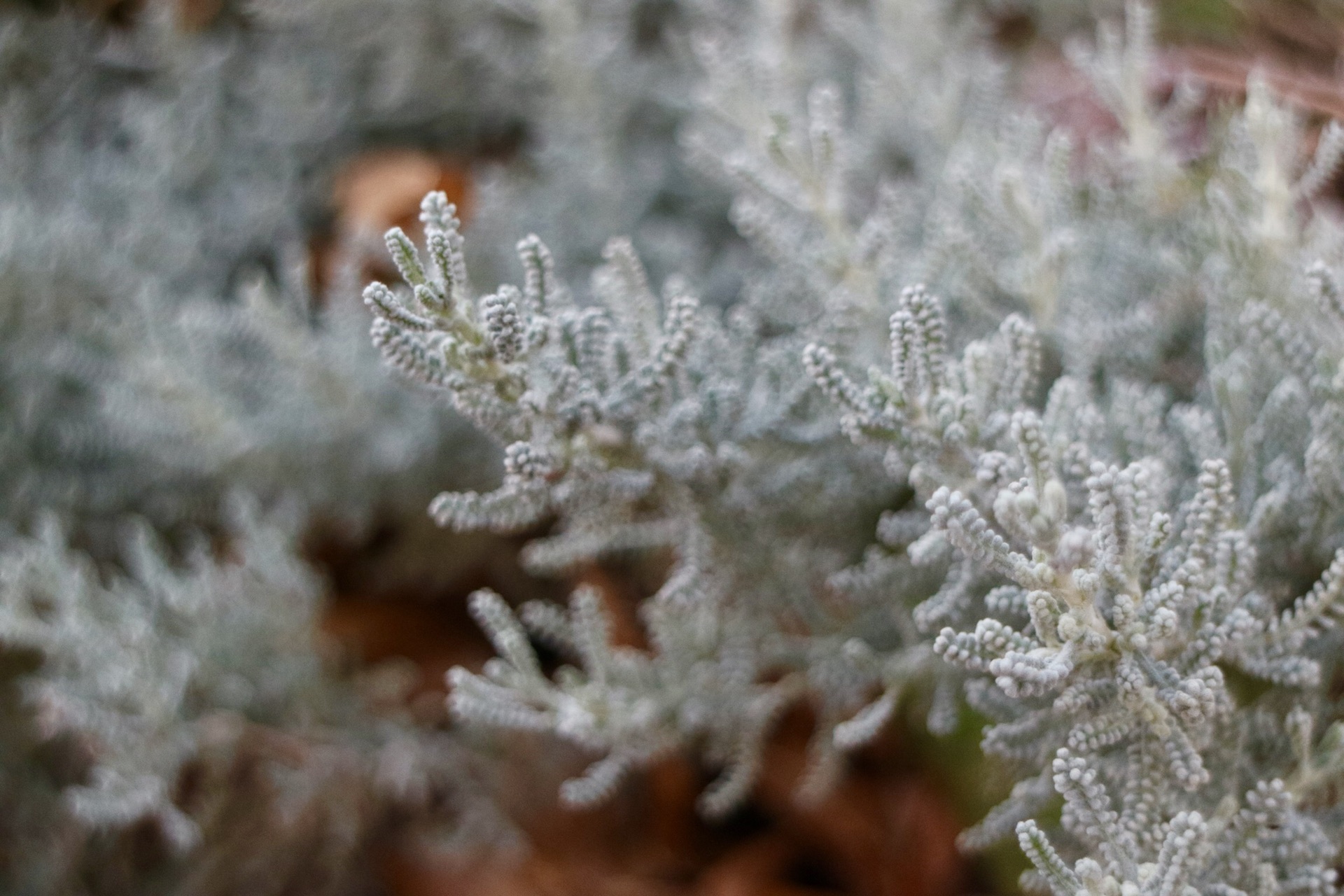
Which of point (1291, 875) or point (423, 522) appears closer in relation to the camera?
point (1291, 875)

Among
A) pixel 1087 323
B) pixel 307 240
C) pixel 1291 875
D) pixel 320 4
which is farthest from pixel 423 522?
pixel 1291 875

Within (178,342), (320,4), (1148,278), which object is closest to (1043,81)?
(1148,278)

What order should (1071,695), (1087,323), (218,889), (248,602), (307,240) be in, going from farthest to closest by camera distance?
1. (307,240)
2. (218,889)
3. (248,602)
4. (1087,323)
5. (1071,695)

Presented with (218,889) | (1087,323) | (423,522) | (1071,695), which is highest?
(1087,323)

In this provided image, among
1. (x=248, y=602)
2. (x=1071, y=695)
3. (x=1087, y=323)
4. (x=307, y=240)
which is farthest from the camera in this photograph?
(x=307, y=240)

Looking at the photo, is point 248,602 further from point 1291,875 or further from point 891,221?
point 1291,875

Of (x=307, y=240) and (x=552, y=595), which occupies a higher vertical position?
(x=307, y=240)
